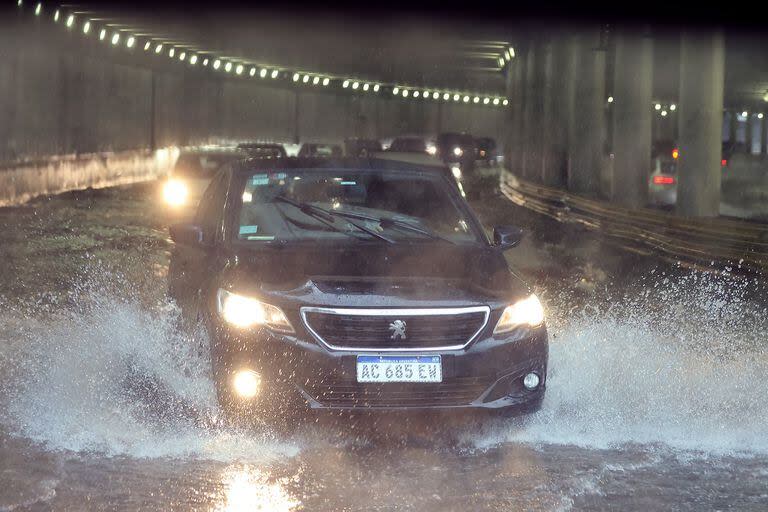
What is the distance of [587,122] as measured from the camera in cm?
4128

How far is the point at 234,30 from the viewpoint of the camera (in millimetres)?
37344

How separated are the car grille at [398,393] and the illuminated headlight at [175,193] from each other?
57.7 feet

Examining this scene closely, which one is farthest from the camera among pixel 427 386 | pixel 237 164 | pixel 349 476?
pixel 237 164

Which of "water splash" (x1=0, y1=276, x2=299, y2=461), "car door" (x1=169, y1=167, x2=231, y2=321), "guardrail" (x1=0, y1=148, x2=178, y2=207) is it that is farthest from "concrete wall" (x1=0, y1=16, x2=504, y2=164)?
"car door" (x1=169, y1=167, x2=231, y2=321)

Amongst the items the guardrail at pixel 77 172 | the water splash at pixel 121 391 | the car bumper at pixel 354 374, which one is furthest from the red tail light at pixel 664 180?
the car bumper at pixel 354 374

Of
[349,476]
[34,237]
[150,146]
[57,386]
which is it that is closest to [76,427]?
[57,386]

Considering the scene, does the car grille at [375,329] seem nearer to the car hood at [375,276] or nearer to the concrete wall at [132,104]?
the car hood at [375,276]

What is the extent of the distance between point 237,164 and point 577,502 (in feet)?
12.3

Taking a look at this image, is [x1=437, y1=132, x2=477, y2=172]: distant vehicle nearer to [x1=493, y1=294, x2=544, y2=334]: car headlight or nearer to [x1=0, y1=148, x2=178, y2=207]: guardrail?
[x1=0, y1=148, x2=178, y2=207]: guardrail

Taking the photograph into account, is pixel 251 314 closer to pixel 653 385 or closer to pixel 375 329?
pixel 375 329

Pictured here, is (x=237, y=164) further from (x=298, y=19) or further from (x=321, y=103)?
(x=321, y=103)

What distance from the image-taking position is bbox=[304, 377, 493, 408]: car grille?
21.7ft

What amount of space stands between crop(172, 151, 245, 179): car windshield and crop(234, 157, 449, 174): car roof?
15.8m

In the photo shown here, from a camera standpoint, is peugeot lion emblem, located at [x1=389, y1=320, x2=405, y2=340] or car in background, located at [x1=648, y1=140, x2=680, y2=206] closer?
peugeot lion emblem, located at [x1=389, y1=320, x2=405, y2=340]
